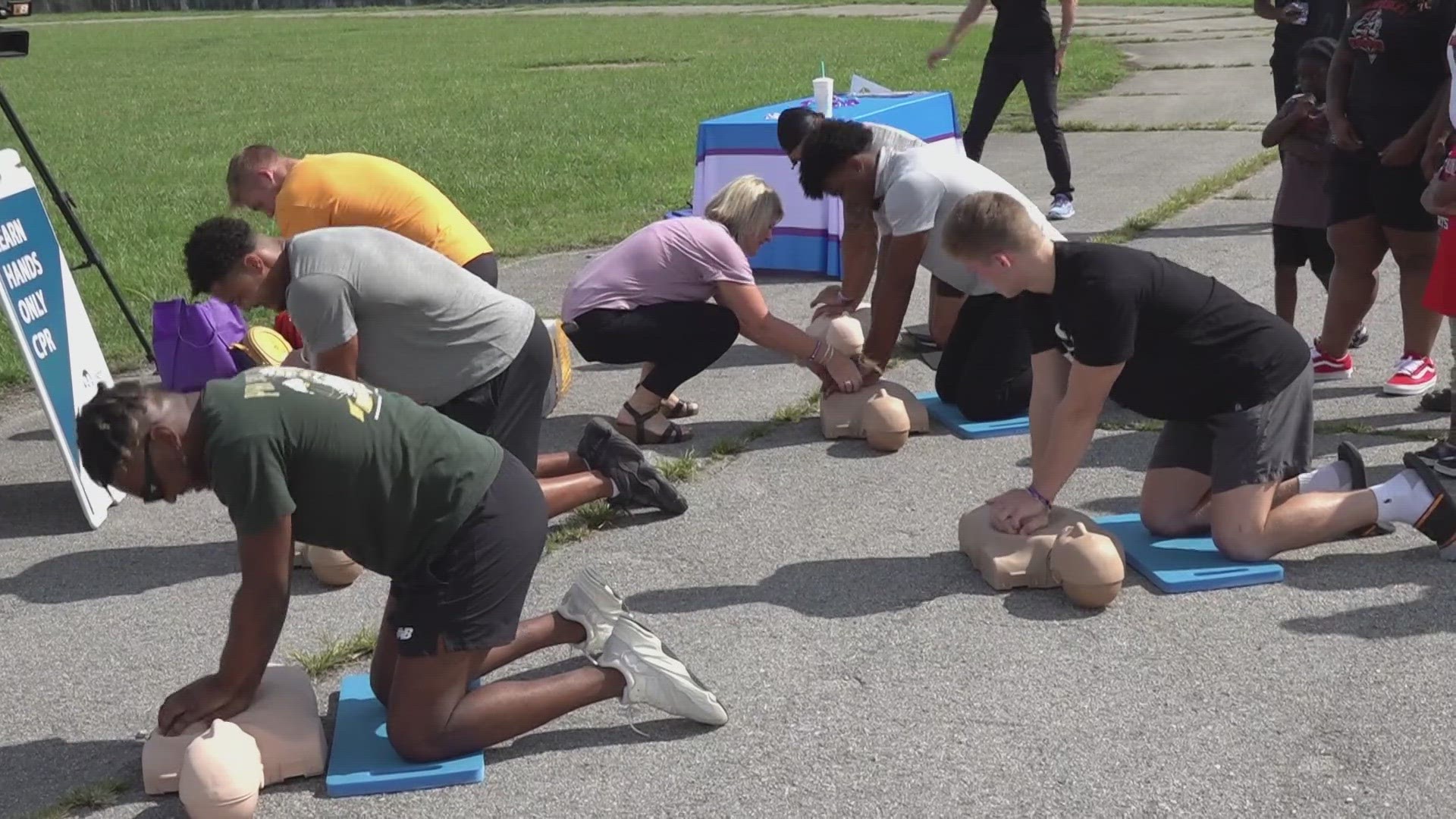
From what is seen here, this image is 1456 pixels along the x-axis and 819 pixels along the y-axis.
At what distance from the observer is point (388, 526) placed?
3.61 meters

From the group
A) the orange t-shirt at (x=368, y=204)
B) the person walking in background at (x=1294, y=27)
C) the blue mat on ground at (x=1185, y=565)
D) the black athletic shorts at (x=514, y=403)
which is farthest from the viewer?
the person walking in background at (x=1294, y=27)

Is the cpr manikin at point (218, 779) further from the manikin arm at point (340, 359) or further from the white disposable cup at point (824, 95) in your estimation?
the white disposable cup at point (824, 95)

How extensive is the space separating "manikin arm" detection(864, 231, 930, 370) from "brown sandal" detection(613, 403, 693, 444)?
877 mm

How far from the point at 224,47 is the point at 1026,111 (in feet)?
67.9

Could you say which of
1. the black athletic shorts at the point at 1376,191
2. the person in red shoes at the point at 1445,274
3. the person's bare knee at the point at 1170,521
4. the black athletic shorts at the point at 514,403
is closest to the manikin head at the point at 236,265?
the black athletic shorts at the point at 514,403

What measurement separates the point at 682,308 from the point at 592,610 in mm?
2370

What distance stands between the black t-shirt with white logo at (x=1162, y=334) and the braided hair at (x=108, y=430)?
263 centimetres

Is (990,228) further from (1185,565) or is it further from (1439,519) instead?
(1439,519)

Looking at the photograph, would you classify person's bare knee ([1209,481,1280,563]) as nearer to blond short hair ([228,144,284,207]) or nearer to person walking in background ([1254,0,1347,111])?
blond short hair ([228,144,284,207])

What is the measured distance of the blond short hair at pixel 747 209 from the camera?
638cm

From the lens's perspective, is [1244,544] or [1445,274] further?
[1445,274]

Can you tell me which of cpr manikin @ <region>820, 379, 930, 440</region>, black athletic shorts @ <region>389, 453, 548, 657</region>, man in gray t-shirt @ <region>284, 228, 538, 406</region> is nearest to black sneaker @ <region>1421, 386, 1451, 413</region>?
cpr manikin @ <region>820, 379, 930, 440</region>

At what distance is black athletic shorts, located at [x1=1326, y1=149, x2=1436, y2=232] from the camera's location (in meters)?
6.25

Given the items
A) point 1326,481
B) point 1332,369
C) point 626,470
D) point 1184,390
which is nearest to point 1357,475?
point 1326,481
